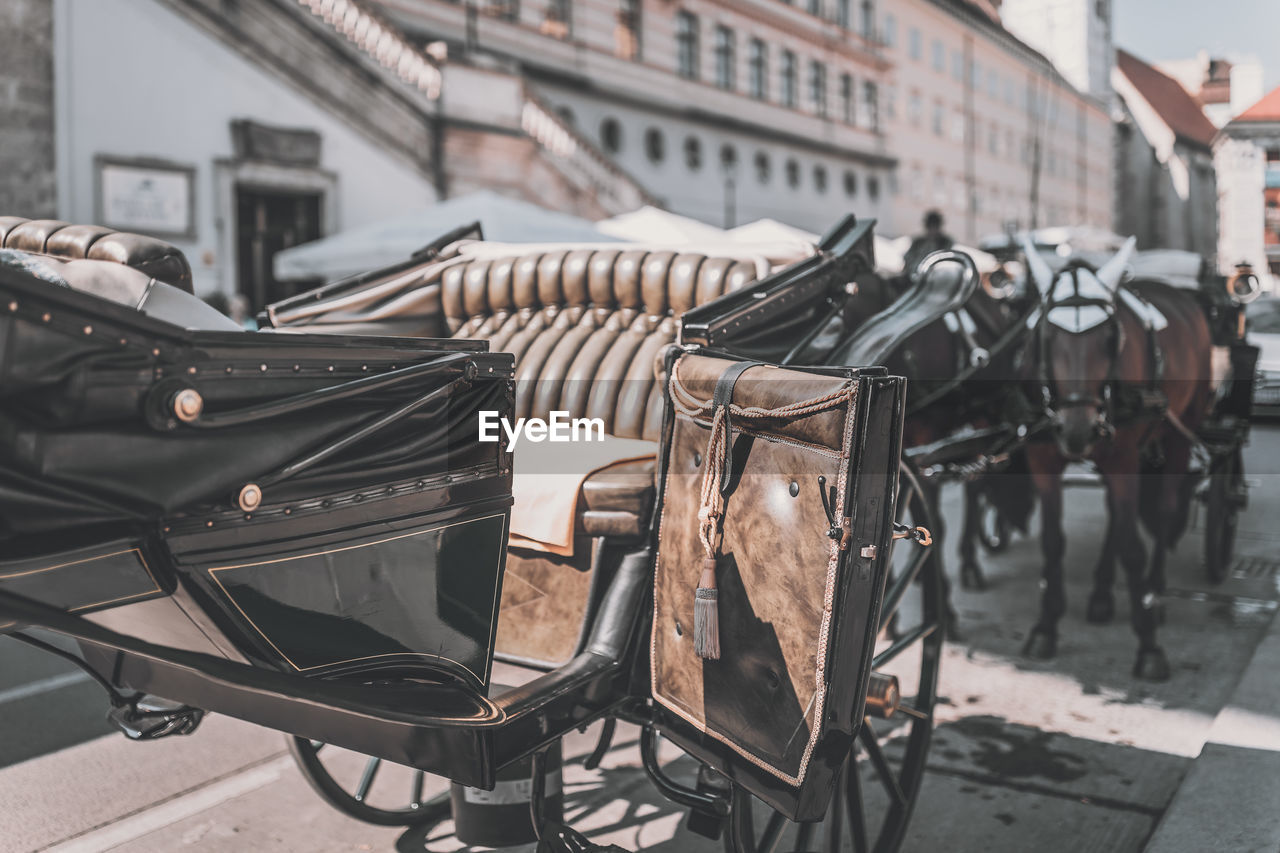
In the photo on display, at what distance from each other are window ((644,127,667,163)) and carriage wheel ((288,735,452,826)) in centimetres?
2467

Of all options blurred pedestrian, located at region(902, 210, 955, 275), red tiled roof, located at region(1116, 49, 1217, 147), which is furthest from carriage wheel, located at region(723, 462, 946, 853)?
red tiled roof, located at region(1116, 49, 1217, 147)

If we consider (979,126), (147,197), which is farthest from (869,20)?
(147,197)

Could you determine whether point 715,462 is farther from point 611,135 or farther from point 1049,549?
point 611,135

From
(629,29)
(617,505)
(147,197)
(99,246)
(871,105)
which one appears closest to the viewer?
(99,246)

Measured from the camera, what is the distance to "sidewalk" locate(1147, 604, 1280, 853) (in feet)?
10.3

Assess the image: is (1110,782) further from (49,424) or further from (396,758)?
(49,424)

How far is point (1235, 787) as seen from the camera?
3.46 m

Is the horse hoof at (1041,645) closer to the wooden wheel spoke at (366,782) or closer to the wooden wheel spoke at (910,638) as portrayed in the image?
the wooden wheel spoke at (910,638)

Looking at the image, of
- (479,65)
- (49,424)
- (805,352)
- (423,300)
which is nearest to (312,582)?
(49,424)

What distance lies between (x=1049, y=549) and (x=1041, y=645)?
Answer: 1.49 ft

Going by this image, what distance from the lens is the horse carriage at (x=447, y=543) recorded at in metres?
1.72

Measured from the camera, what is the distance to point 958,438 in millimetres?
5109

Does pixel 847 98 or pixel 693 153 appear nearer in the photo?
pixel 693 153

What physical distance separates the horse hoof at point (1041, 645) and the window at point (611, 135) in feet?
72.7
